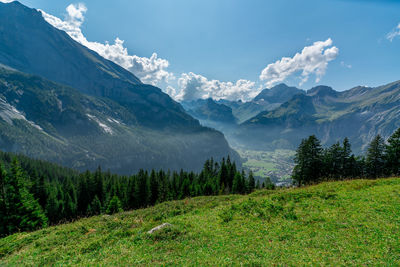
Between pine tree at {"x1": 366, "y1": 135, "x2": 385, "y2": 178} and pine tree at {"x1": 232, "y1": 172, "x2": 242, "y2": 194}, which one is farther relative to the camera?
pine tree at {"x1": 232, "y1": 172, "x2": 242, "y2": 194}

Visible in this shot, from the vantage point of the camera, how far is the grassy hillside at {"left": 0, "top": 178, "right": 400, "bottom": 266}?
853cm

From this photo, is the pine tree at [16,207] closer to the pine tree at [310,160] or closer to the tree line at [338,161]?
the tree line at [338,161]

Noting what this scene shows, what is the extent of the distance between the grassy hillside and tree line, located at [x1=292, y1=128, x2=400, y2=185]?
29885mm

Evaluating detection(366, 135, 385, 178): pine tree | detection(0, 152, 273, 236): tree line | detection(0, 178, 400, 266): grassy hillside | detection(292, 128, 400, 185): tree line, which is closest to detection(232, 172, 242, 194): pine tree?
detection(0, 152, 273, 236): tree line

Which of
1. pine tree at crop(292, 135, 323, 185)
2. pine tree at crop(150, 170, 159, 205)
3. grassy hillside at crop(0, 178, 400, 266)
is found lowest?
pine tree at crop(150, 170, 159, 205)

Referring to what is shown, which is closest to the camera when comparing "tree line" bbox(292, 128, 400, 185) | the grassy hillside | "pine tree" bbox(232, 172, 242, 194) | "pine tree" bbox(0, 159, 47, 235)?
the grassy hillside

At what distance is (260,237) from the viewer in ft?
34.1

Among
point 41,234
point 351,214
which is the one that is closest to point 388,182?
point 351,214

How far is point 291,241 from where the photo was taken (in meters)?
9.70

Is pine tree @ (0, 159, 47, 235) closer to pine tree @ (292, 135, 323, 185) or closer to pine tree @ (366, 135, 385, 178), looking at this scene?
pine tree @ (292, 135, 323, 185)

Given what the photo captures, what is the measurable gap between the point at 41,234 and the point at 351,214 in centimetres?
2427

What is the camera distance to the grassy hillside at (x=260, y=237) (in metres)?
8.53

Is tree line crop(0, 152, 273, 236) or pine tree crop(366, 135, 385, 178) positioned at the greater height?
pine tree crop(366, 135, 385, 178)

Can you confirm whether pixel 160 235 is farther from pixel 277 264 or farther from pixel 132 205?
pixel 132 205
